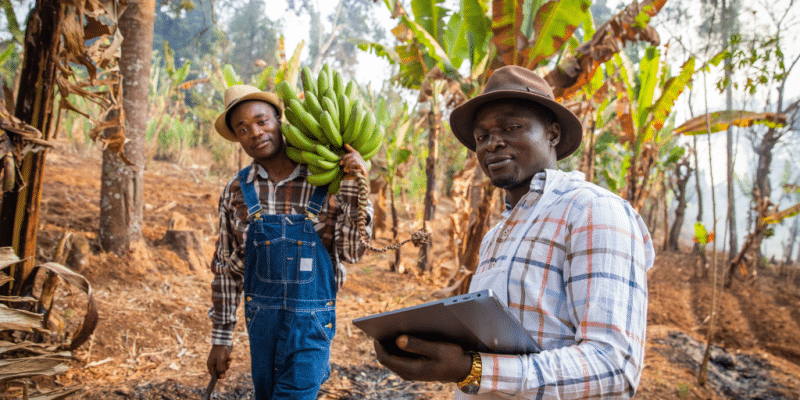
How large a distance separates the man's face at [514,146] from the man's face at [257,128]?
3.93 feet

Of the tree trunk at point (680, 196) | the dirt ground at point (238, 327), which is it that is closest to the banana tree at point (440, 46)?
the dirt ground at point (238, 327)

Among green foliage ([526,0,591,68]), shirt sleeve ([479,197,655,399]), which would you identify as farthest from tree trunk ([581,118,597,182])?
shirt sleeve ([479,197,655,399])

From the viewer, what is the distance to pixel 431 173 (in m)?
6.70

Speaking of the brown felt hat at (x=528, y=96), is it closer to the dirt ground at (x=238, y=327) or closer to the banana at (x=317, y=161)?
the banana at (x=317, y=161)

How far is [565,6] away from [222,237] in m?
3.40

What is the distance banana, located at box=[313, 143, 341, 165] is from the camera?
1947 mm

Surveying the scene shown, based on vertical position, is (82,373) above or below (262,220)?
below

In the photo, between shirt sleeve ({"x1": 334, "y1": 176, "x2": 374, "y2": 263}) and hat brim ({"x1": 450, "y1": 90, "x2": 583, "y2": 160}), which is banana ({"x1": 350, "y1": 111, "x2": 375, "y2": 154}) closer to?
shirt sleeve ({"x1": 334, "y1": 176, "x2": 374, "y2": 263})

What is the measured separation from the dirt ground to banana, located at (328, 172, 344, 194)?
5.74 ft

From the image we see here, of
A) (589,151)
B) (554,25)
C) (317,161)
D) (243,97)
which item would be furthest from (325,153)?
(589,151)

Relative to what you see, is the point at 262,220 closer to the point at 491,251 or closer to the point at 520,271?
the point at 491,251

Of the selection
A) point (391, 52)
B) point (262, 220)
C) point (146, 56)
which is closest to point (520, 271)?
point (262, 220)

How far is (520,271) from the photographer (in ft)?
3.60

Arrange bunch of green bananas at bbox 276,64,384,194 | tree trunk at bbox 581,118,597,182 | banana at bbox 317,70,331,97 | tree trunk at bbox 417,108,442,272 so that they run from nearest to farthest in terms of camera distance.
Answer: bunch of green bananas at bbox 276,64,384,194 → banana at bbox 317,70,331,97 → tree trunk at bbox 581,118,597,182 → tree trunk at bbox 417,108,442,272
